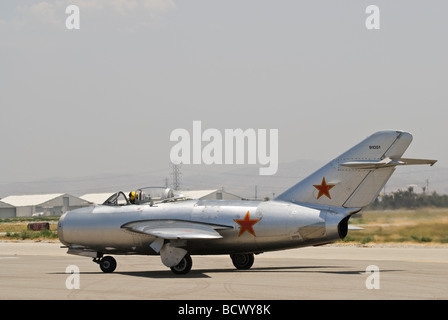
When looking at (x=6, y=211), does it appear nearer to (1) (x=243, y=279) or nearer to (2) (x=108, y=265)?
(2) (x=108, y=265)

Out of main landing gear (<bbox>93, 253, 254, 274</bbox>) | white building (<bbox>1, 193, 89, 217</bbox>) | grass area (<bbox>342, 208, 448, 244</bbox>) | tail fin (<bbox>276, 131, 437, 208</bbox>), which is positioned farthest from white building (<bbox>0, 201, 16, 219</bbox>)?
tail fin (<bbox>276, 131, 437, 208</bbox>)

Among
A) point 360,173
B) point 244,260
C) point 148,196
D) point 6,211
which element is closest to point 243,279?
point 244,260

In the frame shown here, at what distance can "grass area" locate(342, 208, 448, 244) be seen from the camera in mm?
45281

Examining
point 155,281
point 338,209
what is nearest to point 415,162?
point 338,209

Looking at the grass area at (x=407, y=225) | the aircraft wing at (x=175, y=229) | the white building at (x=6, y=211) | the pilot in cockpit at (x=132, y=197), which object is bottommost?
the white building at (x=6, y=211)

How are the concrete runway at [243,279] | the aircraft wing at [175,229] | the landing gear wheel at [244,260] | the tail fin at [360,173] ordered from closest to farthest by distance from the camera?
the concrete runway at [243,279] → the tail fin at [360,173] → the aircraft wing at [175,229] → the landing gear wheel at [244,260]

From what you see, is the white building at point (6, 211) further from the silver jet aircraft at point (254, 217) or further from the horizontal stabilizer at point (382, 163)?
the horizontal stabilizer at point (382, 163)

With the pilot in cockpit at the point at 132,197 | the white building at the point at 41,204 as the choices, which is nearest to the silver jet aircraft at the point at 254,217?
the pilot in cockpit at the point at 132,197

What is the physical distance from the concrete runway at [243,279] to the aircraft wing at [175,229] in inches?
55.2

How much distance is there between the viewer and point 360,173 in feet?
85.9

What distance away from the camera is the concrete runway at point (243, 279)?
19734mm
